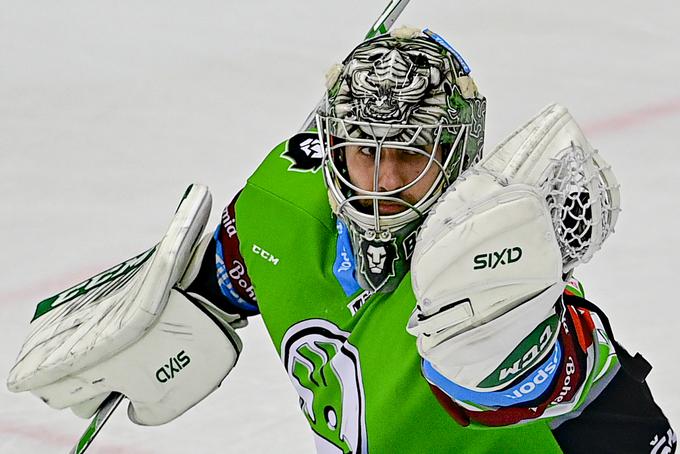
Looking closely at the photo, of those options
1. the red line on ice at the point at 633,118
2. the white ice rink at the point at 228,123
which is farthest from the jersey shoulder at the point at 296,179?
the red line on ice at the point at 633,118

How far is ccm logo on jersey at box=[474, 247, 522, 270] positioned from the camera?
151 cm

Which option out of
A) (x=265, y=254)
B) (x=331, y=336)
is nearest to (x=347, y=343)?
(x=331, y=336)

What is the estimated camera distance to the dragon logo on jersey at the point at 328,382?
2.01 meters

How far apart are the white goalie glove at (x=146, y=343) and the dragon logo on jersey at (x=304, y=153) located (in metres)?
0.17

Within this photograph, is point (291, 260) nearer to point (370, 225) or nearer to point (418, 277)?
point (370, 225)

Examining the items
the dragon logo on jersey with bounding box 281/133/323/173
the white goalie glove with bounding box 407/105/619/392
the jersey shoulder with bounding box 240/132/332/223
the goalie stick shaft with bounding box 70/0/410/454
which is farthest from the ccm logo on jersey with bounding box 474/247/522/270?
the goalie stick shaft with bounding box 70/0/410/454

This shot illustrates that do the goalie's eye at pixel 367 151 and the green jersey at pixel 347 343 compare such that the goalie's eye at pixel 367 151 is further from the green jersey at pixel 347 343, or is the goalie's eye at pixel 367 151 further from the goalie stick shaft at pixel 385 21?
the goalie stick shaft at pixel 385 21

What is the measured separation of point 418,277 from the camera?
5.04 feet

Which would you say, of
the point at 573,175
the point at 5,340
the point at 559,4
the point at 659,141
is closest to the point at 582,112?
the point at 659,141

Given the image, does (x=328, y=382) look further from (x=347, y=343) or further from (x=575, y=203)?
(x=575, y=203)

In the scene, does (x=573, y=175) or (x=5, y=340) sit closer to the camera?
(x=573, y=175)

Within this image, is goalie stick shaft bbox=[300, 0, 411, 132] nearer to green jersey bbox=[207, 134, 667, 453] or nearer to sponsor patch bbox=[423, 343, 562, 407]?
green jersey bbox=[207, 134, 667, 453]

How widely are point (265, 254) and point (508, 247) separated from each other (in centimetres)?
75

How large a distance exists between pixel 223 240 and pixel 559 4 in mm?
2616
